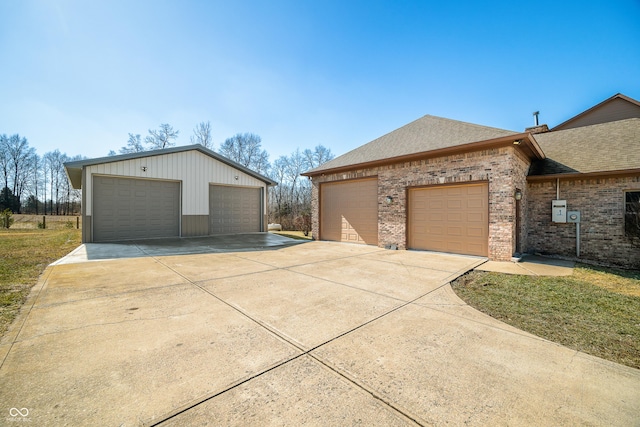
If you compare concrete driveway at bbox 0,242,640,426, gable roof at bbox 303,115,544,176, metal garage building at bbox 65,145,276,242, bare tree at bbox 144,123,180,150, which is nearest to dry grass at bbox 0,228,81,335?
concrete driveway at bbox 0,242,640,426

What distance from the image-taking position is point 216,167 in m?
13.0

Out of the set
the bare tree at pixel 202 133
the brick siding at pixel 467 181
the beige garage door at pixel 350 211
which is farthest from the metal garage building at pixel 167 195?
the bare tree at pixel 202 133

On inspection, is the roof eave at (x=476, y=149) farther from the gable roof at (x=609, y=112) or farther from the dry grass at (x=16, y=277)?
the gable roof at (x=609, y=112)

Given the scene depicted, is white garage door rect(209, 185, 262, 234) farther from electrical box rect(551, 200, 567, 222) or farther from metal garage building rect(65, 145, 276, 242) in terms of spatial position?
electrical box rect(551, 200, 567, 222)

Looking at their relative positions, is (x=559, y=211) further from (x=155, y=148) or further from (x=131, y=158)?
(x=155, y=148)

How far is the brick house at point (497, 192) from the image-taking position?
742 centimetres

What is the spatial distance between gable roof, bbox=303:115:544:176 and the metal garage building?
4.44m

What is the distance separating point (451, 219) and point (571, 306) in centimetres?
457

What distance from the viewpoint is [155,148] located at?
91.9ft

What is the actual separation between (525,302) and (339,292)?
297 cm

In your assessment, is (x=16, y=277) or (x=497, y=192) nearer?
(x=16, y=277)

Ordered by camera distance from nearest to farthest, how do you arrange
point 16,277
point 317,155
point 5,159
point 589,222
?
point 16,277, point 589,222, point 317,155, point 5,159

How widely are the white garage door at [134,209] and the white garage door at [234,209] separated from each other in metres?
1.67

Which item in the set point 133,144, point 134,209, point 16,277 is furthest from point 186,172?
point 133,144
